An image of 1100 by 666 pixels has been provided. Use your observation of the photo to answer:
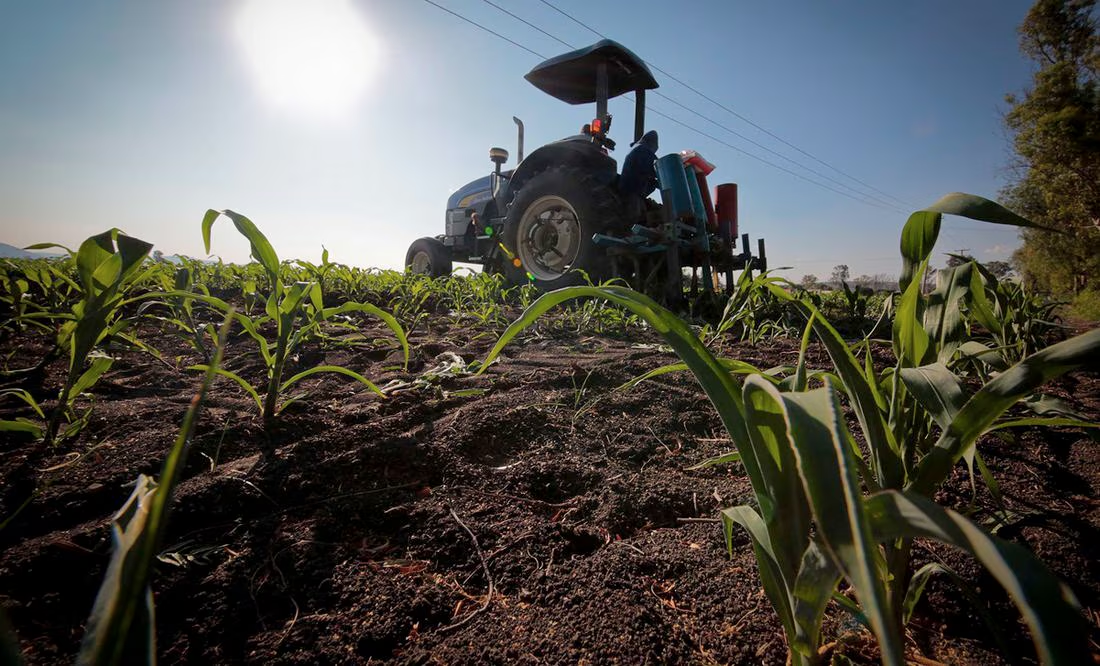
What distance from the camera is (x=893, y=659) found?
20cm

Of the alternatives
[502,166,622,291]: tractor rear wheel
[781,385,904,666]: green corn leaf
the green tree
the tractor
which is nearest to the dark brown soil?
[781,385,904,666]: green corn leaf

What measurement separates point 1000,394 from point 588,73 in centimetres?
535

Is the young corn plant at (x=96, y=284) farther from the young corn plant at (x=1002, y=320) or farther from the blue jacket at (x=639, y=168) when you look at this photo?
the blue jacket at (x=639, y=168)

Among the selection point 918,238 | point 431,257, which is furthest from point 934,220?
point 431,257

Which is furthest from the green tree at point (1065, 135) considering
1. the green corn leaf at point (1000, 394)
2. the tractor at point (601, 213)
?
the green corn leaf at point (1000, 394)

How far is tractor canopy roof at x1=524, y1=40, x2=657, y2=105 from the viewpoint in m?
4.39

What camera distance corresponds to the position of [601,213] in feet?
12.1

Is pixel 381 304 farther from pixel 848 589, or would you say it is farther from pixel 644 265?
pixel 848 589

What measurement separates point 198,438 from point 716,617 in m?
1.01

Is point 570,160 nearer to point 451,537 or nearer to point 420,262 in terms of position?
point 420,262

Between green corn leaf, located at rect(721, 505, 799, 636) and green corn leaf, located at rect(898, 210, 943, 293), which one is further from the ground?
green corn leaf, located at rect(898, 210, 943, 293)

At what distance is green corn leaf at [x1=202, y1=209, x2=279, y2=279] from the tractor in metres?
2.27

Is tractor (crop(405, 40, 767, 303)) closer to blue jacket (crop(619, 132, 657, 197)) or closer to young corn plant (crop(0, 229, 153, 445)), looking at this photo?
blue jacket (crop(619, 132, 657, 197))

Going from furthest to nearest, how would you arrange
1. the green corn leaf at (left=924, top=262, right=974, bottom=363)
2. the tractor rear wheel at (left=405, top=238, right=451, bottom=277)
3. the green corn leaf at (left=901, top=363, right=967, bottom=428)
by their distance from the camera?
the tractor rear wheel at (left=405, top=238, right=451, bottom=277) < the green corn leaf at (left=924, top=262, right=974, bottom=363) < the green corn leaf at (left=901, top=363, right=967, bottom=428)
